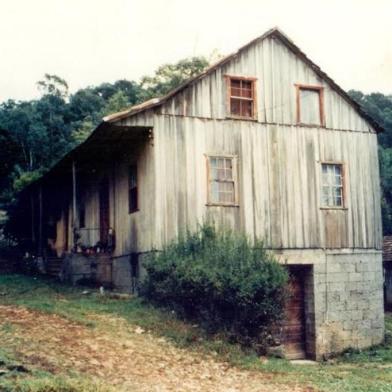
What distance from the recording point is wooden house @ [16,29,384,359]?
1744cm

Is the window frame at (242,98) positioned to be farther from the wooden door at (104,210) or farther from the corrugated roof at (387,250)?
the corrugated roof at (387,250)

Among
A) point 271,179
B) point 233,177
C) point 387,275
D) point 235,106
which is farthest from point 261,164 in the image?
point 387,275

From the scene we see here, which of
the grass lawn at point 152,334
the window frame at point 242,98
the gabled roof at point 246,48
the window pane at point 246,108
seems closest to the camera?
the grass lawn at point 152,334

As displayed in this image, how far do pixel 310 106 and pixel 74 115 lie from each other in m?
35.8

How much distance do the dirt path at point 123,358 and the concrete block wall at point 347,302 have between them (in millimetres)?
6326

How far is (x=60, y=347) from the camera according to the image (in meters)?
11.8

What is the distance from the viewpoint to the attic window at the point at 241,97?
729 inches

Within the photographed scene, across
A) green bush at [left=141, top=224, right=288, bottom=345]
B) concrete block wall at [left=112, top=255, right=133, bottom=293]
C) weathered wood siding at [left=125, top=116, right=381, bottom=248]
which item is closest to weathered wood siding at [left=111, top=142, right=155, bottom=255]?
concrete block wall at [left=112, top=255, right=133, bottom=293]

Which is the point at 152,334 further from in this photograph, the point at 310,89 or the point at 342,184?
the point at 310,89

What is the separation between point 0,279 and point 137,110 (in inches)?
410

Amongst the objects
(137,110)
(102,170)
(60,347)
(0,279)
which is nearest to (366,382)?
(60,347)

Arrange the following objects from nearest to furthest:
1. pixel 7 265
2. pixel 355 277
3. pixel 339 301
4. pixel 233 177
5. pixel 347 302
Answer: pixel 233 177 → pixel 339 301 → pixel 347 302 → pixel 355 277 → pixel 7 265

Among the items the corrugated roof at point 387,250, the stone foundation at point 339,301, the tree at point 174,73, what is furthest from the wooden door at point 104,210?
the tree at point 174,73

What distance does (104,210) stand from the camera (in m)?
22.7
